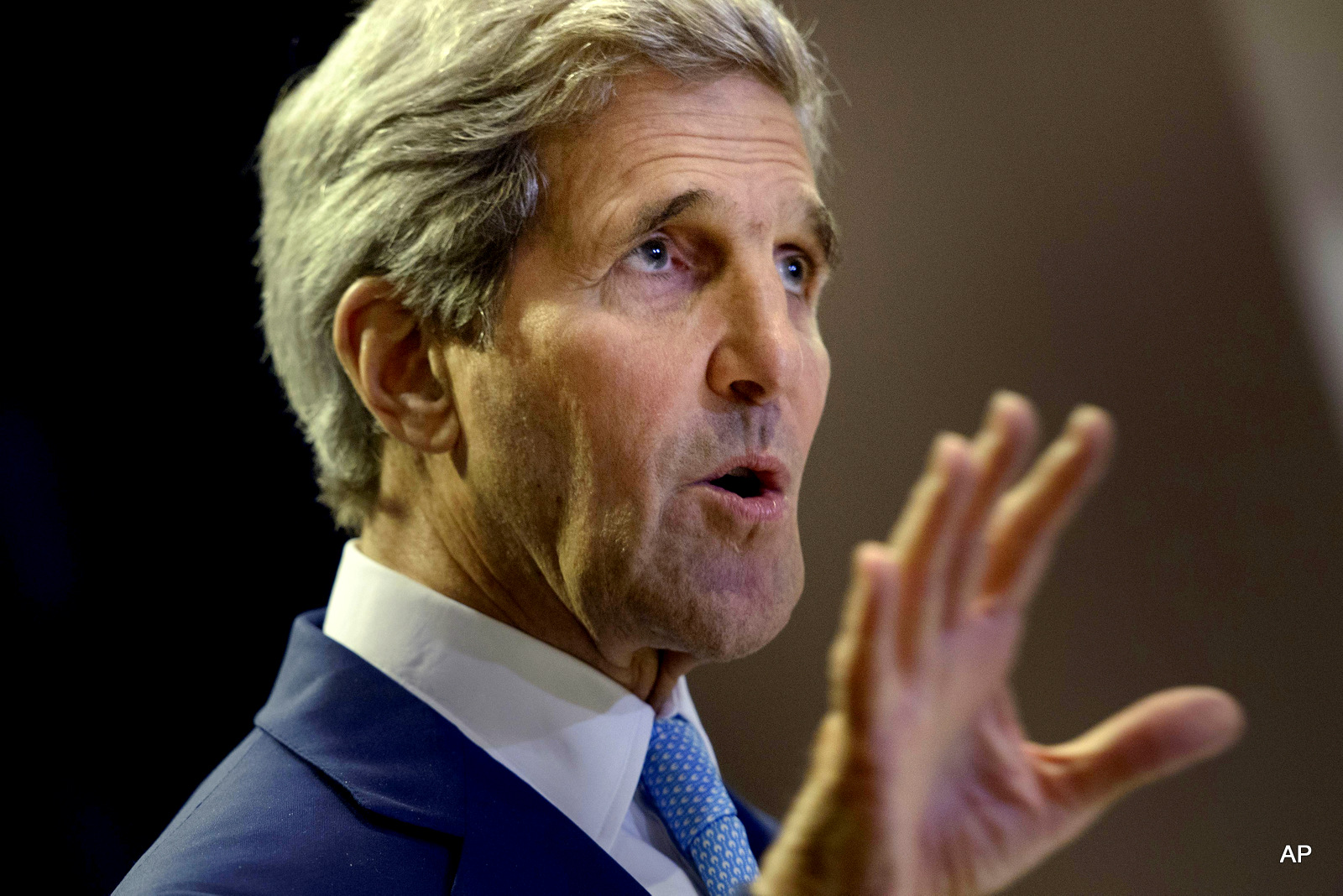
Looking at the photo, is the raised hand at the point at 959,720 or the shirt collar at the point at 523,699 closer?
the raised hand at the point at 959,720

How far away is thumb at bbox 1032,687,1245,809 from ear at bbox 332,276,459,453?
0.76 meters

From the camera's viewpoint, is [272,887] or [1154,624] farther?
[1154,624]

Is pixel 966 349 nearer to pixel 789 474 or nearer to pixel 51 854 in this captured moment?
pixel 789 474

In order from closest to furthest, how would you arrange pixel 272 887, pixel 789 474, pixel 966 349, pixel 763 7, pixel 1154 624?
pixel 272 887, pixel 789 474, pixel 763 7, pixel 1154 624, pixel 966 349

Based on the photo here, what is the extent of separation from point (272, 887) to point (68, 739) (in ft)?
2.33

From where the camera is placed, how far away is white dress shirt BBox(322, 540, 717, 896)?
1.11 meters

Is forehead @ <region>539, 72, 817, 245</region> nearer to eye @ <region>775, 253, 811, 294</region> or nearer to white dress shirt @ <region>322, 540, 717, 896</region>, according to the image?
eye @ <region>775, 253, 811, 294</region>

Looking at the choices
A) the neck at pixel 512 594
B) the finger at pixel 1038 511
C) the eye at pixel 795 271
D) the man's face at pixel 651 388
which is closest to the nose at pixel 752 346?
the man's face at pixel 651 388

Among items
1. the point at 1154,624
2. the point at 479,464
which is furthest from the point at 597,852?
the point at 1154,624

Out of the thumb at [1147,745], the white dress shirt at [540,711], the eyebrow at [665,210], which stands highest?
the eyebrow at [665,210]

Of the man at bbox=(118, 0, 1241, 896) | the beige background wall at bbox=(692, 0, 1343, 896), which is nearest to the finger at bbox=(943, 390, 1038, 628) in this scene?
the man at bbox=(118, 0, 1241, 896)

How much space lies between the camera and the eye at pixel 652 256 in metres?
1.13

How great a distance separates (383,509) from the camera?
1.33 meters

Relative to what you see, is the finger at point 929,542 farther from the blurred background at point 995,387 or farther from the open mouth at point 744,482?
the blurred background at point 995,387
